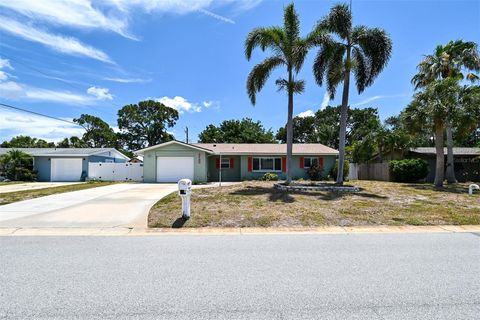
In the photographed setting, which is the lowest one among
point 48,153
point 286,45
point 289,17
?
point 48,153

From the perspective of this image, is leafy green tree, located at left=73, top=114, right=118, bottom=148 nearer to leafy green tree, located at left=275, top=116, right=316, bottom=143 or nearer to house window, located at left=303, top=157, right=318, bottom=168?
leafy green tree, located at left=275, top=116, right=316, bottom=143

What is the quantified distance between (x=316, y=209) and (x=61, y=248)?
7103 millimetres

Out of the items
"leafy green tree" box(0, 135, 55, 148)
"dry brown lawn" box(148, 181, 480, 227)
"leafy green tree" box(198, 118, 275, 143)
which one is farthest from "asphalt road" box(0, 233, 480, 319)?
"leafy green tree" box(0, 135, 55, 148)

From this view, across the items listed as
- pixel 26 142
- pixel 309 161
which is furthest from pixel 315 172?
pixel 26 142

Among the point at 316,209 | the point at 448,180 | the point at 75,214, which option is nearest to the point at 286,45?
the point at 316,209

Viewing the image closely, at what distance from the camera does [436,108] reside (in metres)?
16.9

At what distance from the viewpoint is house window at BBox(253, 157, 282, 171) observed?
987 inches

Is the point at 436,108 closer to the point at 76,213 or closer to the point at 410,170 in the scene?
the point at 410,170

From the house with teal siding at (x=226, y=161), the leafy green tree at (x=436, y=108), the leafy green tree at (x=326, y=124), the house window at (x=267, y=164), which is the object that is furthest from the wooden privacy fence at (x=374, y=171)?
the leafy green tree at (x=326, y=124)

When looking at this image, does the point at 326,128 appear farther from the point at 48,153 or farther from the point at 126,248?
the point at 126,248

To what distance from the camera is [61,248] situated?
19.4 feet

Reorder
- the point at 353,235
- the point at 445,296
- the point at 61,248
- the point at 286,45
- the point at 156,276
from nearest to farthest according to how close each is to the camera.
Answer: the point at 445,296
the point at 156,276
the point at 61,248
the point at 353,235
the point at 286,45

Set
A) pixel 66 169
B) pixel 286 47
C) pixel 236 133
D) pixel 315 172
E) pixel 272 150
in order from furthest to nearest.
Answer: pixel 236 133 → pixel 66 169 → pixel 272 150 → pixel 315 172 → pixel 286 47

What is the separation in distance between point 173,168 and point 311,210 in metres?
16.0
